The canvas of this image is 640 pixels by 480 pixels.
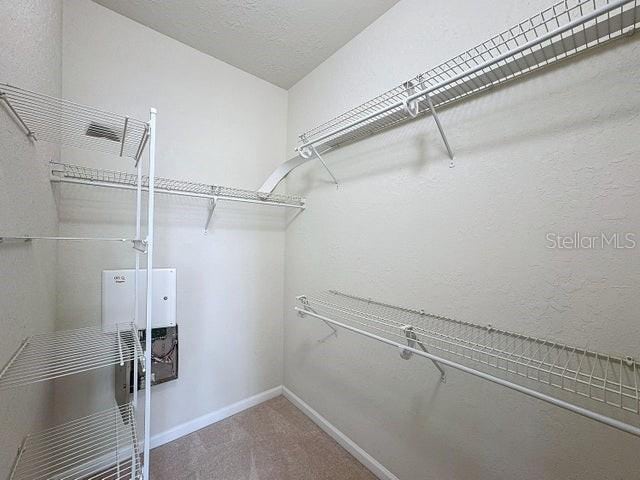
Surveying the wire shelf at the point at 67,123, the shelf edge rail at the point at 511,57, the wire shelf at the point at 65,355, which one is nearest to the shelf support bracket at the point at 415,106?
the shelf edge rail at the point at 511,57

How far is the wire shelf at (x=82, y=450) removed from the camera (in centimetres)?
101

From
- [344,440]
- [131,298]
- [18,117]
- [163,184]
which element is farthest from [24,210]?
[344,440]

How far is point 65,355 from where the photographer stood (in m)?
1.02

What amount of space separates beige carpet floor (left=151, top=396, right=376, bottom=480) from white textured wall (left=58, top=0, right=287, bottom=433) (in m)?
0.18

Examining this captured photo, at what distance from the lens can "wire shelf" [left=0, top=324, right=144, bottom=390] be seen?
0.80 metres

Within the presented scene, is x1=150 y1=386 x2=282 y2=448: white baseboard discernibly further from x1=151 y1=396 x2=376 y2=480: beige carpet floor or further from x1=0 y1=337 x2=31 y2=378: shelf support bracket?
x1=0 y1=337 x2=31 y2=378: shelf support bracket

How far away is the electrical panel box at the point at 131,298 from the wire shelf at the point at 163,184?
0.51 meters

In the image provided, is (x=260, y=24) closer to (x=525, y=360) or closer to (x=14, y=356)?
(x=14, y=356)

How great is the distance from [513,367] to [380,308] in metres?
0.67

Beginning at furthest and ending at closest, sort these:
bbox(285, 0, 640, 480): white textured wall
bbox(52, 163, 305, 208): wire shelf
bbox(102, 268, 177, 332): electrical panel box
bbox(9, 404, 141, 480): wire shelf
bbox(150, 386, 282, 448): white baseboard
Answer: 1. bbox(150, 386, 282, 448): white baseboard
2. bbox(102, 268, 177, 332): electrical panel box
3. bbox(52, 163, 305, 208): wire shelf
4. bbox(9, 404, 141, 480): wire shelf
5. bbox(285, 0, 640, 480): white textured wall

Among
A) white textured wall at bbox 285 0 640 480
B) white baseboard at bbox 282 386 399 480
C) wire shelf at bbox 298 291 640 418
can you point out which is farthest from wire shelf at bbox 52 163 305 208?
white baseboard at bbox 282 386 399 480

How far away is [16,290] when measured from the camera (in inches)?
34.8

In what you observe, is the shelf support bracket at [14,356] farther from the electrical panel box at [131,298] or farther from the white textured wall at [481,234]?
the white textured wall at [481,234]

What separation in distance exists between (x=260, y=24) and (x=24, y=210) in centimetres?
159
